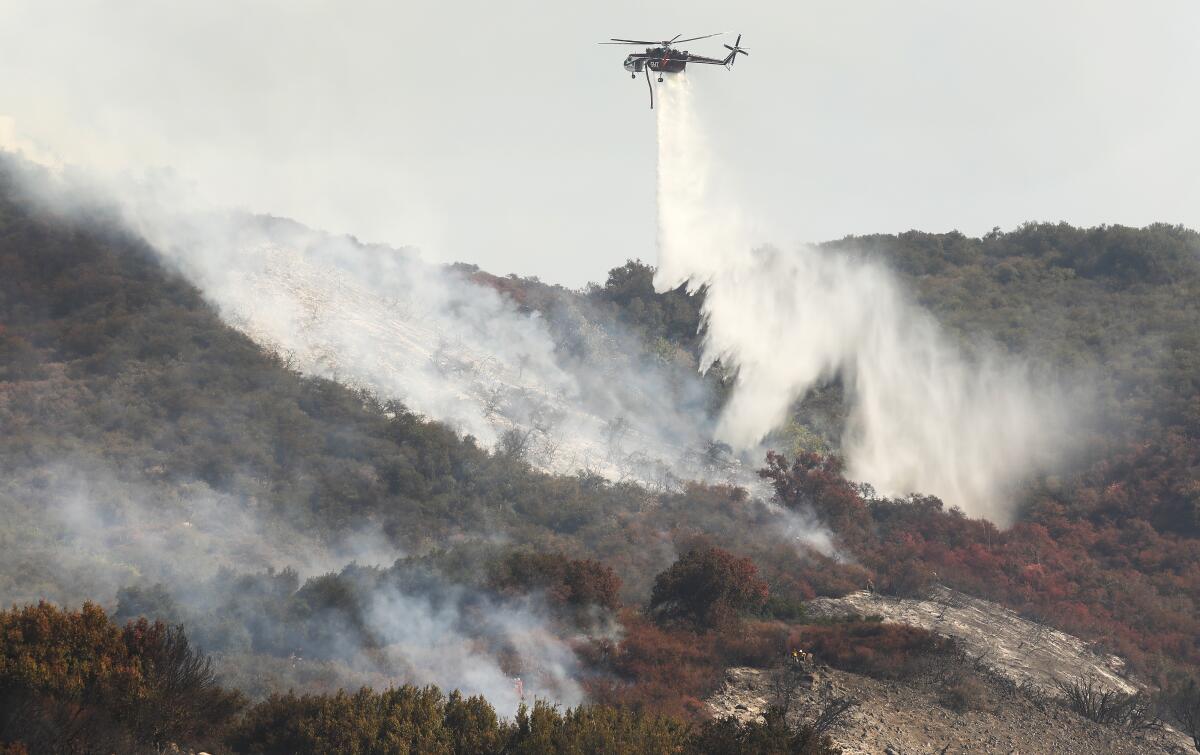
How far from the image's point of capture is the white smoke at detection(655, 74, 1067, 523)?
5834 centimetres

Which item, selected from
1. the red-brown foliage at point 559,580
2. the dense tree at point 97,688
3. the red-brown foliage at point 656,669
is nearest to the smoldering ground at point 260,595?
the red-brown foliage at point 559,580

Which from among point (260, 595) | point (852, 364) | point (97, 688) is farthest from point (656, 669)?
point (852, 364)

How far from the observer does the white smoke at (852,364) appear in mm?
58344

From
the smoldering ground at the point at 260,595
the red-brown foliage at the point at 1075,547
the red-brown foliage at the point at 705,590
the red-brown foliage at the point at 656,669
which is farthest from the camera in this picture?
the red-brown foliage at the point at 1075,547

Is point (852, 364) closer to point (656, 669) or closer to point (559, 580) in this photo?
point (559, 580)

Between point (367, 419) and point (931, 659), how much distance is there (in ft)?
94.7

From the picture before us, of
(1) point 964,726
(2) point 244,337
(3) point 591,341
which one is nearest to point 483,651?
(1) point 964,726

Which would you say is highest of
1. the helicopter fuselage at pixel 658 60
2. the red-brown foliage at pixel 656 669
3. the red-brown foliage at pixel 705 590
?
the helicopter fuselage at pixel 658 60

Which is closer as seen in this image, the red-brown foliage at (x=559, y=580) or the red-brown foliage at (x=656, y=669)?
the red-brown foliage at (x=656, y=669)

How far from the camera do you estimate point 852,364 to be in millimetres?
66875

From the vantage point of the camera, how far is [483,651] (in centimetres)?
2669

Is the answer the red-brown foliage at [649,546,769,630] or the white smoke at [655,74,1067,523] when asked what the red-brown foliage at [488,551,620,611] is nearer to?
the red-brown foliage at [649,546,769,630]

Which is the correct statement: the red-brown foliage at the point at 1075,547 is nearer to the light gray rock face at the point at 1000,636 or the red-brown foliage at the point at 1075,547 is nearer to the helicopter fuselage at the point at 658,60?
the light gray rock face at the point at 1000,636

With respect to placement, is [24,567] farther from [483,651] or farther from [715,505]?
[715,505]
